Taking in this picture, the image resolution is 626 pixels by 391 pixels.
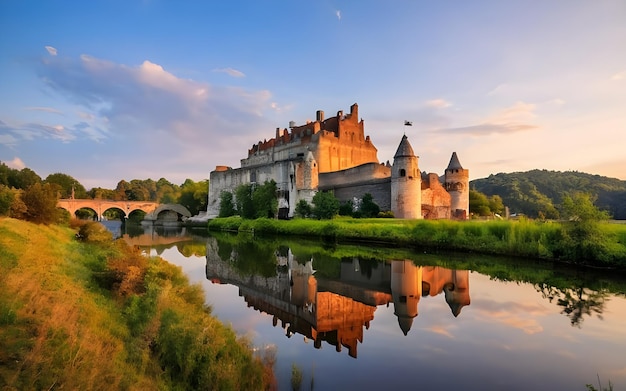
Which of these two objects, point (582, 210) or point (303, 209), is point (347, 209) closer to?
point (303, 209)

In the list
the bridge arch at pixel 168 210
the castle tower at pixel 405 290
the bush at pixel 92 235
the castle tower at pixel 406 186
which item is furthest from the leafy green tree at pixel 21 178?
the castle tower at pixel 405 290

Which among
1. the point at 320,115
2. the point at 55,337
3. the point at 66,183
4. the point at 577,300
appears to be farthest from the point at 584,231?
the point at 66,183

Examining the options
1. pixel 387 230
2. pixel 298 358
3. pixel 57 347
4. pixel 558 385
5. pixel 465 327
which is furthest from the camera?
pixel 387 230

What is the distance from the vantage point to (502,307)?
963cm

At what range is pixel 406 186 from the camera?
28.3 meters

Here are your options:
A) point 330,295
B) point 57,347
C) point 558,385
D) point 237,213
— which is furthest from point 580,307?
point 237,213

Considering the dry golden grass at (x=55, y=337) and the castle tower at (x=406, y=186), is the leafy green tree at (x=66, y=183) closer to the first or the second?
the castle tower at (x=406, y=186)

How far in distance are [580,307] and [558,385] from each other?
4909 mm

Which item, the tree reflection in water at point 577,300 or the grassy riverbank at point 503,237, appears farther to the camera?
the grassy riverbank at point 503,237

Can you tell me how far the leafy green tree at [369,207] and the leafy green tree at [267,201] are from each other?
38.0 feet

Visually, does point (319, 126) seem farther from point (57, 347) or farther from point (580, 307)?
point (57, 347)

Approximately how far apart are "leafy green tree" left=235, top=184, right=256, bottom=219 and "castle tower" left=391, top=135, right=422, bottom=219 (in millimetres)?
18491

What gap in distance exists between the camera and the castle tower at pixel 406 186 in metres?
28.2

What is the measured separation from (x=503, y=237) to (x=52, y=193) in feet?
62.6
